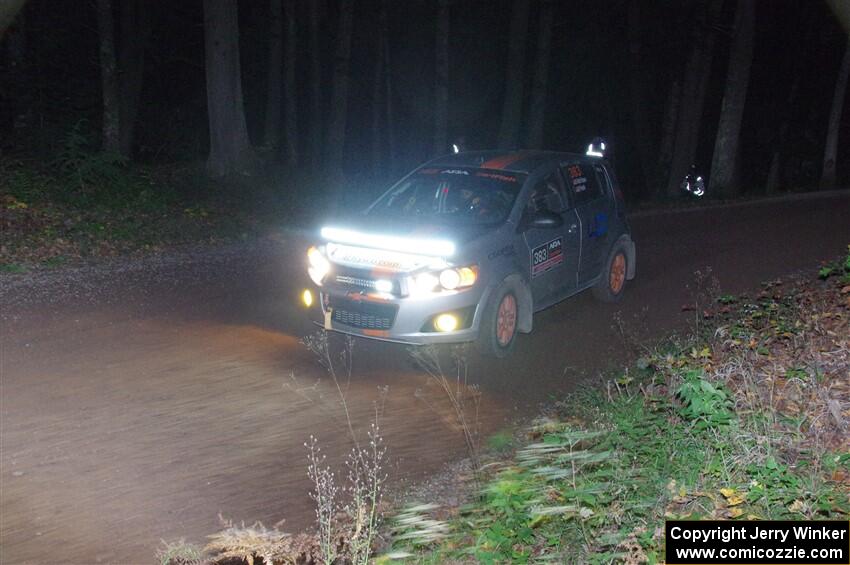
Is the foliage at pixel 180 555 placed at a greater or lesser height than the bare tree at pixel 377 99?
lesser

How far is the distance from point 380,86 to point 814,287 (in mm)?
A: 27857

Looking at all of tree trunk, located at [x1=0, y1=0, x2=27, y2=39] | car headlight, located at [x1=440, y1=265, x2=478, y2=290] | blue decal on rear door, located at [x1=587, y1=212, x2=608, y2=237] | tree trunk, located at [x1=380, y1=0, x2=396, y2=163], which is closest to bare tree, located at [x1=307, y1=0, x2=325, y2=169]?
tree trunk, located at [x1=380, y1=0, x2=396, y2=163]

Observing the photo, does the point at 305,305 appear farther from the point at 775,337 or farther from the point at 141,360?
the point at 775,337

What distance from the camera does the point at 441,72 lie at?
25.6m

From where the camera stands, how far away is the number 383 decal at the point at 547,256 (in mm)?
9914

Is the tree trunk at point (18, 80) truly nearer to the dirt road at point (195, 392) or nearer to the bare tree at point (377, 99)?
the dirt road at point (195, 392)

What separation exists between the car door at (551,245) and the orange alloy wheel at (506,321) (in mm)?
413

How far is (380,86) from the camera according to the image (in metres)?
37.2

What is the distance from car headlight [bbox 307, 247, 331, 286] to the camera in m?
9.38

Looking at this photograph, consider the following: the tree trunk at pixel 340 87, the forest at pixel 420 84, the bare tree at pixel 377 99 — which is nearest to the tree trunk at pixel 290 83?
the forest at pixel 420 84

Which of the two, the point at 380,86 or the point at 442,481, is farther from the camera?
the point at 380,86

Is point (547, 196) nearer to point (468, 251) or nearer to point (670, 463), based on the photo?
point (468, 251)

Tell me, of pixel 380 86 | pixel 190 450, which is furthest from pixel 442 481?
pixel 380 86

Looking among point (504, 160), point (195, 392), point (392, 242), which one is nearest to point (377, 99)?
point (504, 160)
